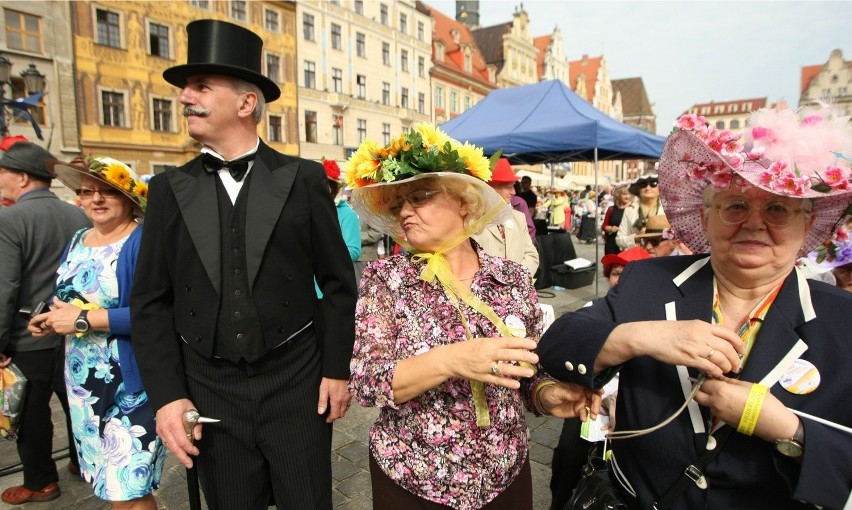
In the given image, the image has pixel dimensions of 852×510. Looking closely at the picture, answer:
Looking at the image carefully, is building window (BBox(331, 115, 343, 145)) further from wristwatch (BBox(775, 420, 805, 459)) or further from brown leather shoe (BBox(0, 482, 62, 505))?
wristwatch (BBox(775, 420, 805, 459))

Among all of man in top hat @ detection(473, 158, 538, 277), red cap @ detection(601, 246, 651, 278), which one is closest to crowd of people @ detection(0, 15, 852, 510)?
red cap @ detection(601, 246, 651, 278)

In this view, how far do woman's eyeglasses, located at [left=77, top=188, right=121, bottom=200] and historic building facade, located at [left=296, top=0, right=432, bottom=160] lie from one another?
86.2 feet

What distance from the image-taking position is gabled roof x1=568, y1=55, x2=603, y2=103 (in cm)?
6316

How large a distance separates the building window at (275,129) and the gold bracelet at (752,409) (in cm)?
2854

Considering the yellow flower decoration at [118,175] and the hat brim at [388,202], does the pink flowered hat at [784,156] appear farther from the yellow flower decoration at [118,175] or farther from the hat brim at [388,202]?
the yellow flower decoration at [118,175]

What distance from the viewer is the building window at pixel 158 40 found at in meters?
22.8

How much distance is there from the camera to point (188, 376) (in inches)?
73.1

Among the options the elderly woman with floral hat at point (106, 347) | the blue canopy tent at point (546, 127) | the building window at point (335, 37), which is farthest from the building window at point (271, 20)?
the elderly woman with floral hat at point (106, 347)

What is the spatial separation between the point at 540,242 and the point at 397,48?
2973cm

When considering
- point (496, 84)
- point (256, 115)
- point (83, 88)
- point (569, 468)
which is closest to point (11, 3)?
point (83, 88)

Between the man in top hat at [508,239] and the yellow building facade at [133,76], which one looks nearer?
the man in top hat at [508,239]

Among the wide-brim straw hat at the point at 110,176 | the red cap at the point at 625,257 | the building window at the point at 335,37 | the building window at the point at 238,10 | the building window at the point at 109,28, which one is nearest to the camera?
the wide-brim straw hat at the point at 110,176

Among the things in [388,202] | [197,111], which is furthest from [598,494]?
[197,111]

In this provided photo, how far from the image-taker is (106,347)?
227 cm
